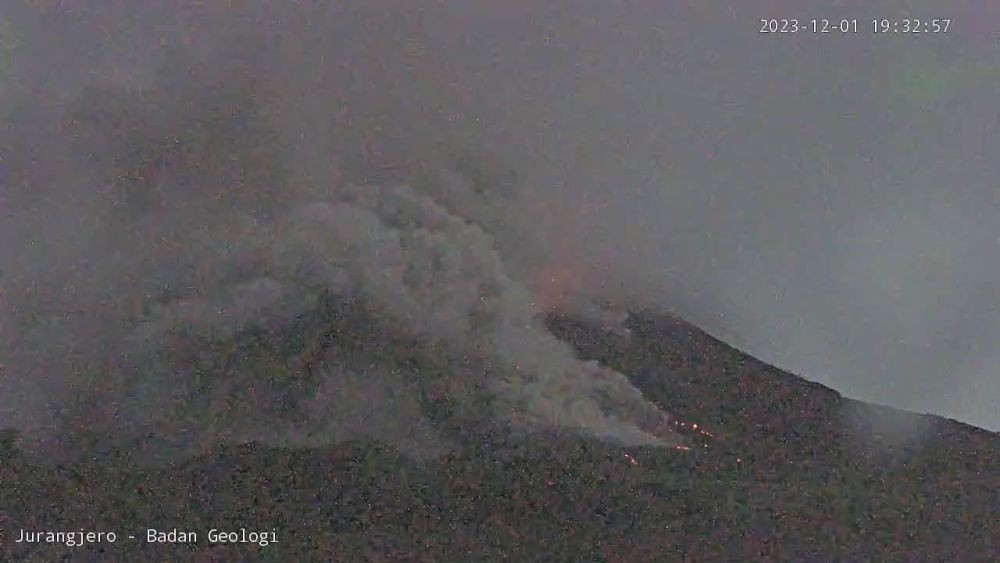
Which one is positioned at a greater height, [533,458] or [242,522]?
[533,458]

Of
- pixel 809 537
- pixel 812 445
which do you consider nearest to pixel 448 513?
pixel 809 537

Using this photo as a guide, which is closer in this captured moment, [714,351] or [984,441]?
[984,441]

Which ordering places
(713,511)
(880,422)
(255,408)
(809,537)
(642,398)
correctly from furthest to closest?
1. (642,398)
2. (255,408)
3. (880,422)
4. (713,511)
5. (809,537)

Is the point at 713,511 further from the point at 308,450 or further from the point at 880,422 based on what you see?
the point at 308,450

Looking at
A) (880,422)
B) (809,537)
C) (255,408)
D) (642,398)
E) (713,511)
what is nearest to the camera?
(809,537)

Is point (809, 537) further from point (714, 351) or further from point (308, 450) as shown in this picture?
point (308, 450)

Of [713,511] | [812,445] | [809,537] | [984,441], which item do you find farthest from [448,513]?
[984,441]

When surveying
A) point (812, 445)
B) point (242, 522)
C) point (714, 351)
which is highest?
point (714, 351)
